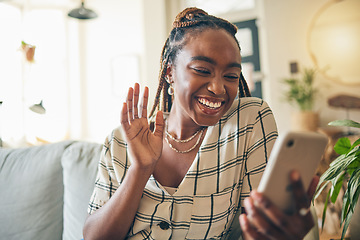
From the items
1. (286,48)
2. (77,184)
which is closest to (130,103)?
(77,184)

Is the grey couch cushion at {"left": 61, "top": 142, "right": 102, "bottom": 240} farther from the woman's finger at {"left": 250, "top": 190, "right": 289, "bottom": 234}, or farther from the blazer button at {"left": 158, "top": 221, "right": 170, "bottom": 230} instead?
the woman's finger at {"left": 250, "top": 190, "right": 289, "bottom": 234}

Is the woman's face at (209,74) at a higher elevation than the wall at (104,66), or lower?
lower

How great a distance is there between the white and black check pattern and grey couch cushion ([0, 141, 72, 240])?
51 cm

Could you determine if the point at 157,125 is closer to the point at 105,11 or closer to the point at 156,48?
the point at 156,48

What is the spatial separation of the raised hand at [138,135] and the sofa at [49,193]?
52 cm

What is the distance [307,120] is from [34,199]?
120 inches

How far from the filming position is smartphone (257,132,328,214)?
52 cm

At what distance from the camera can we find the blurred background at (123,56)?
3811 mm

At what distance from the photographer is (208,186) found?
0.95 m

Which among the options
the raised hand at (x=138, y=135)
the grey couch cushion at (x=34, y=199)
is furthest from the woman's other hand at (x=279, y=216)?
the grey couch cushion at (x=34, y=199)

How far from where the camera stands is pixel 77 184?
4.37ft

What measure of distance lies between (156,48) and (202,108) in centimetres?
343

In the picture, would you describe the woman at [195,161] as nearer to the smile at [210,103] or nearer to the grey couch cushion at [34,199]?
the smile at [210,103]

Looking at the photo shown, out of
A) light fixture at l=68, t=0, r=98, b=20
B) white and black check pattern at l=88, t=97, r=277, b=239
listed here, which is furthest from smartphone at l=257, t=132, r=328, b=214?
light fixture at l=68, t=0, r=98, b=20
